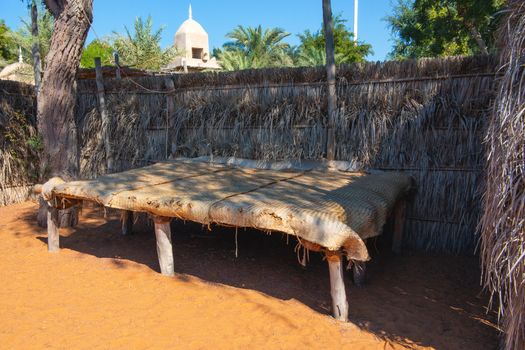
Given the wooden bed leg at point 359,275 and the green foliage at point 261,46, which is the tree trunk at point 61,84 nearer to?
the wooden bed leg at point 359,275

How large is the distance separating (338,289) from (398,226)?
2.28m

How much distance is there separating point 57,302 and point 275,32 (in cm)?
2039

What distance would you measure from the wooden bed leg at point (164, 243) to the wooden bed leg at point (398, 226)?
280 centimetres

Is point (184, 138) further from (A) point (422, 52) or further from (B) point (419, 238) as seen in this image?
(A) point (422, 52)

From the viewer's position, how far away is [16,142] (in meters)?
7.30

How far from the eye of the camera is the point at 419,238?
5375 millimetres

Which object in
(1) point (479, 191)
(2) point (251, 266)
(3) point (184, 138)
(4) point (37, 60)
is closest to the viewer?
(2) point (251, 266)

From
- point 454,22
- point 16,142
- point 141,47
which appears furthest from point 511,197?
point 141,47

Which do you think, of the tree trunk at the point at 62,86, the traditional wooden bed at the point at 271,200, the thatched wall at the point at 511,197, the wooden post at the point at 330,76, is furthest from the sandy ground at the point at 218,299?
the wooden post at the point at 330,76

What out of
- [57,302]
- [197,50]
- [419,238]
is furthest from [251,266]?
[197,50]

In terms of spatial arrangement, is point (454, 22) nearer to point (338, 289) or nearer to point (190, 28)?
point (338, 289)

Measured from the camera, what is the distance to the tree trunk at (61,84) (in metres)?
5.36

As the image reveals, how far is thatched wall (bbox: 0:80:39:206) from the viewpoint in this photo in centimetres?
711

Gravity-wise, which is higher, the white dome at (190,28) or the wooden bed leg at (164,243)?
the white dome at (190,28)
